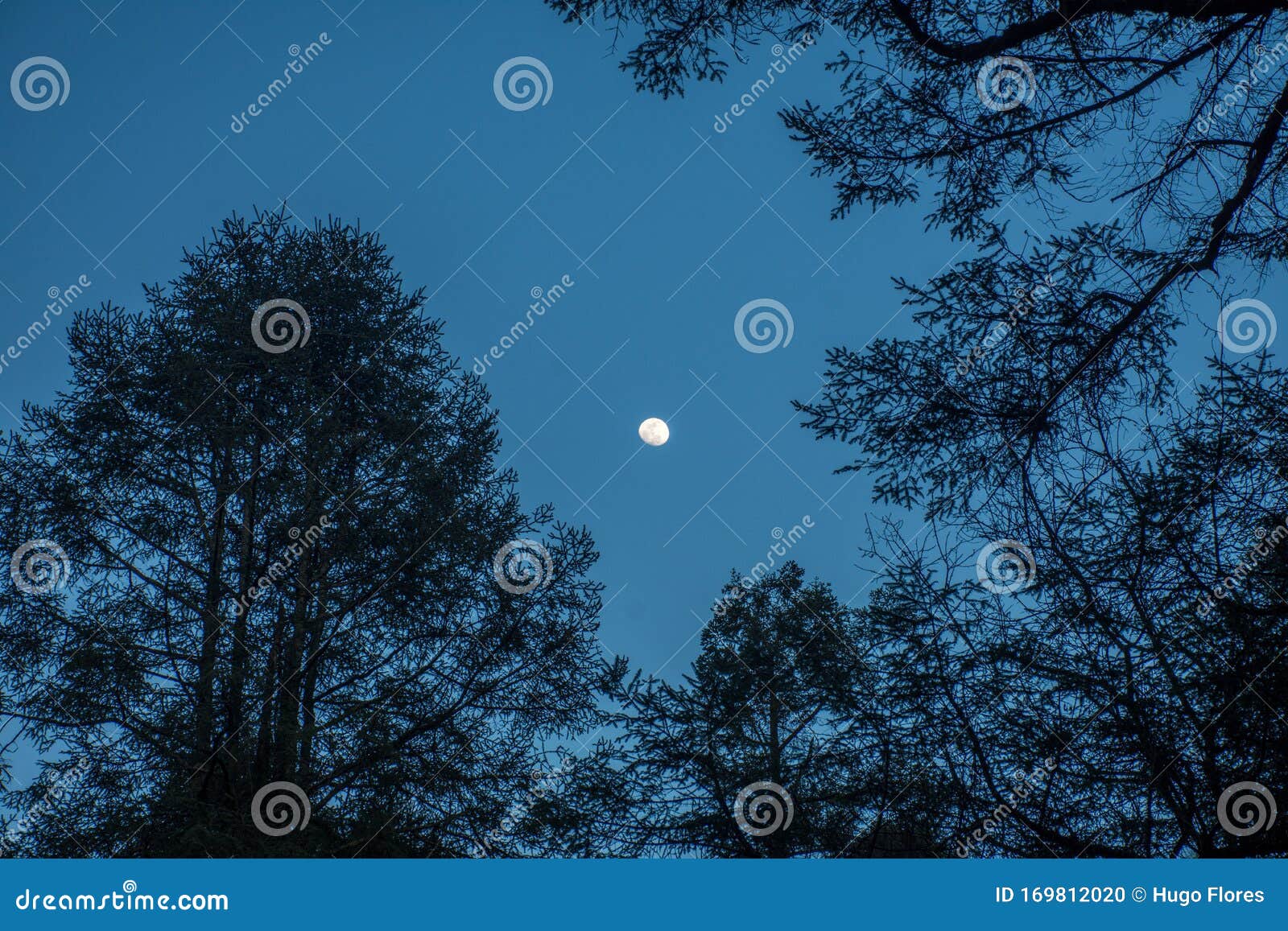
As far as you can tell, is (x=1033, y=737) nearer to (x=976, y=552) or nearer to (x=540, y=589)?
(x=976, y=552)

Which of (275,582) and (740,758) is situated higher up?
(275,582)

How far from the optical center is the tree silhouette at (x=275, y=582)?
25.6ft

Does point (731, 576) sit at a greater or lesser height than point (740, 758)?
greater

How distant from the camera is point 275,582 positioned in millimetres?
8891

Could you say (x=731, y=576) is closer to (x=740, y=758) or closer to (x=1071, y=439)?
(x=740, y=758)

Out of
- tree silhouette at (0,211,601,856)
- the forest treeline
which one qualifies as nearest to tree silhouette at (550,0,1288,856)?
the forest treeline

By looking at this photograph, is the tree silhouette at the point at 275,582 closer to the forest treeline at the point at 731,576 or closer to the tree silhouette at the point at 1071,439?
the forest treeline at the point at 731,576

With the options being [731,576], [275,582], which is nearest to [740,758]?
[731,576]

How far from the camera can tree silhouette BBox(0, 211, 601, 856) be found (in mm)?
7789

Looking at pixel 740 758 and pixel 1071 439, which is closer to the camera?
pixel 1071 439

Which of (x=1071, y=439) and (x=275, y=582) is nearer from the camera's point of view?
(x=1071, y=439)

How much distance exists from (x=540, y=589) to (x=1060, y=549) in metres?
6.27

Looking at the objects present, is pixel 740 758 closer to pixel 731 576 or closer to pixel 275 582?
pixel 731 576

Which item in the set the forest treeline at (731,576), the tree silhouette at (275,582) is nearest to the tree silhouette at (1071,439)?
the forest treeline at (731,576)
